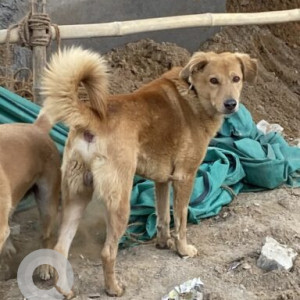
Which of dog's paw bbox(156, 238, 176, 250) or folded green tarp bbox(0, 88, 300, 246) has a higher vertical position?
folded green tarp bbox(0, 88, 300, 246)

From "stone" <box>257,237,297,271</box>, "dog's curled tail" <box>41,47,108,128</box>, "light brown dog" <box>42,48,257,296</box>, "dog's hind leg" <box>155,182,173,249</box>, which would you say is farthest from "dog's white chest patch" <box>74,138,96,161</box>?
"stone" <box>257,237,297,271</box>

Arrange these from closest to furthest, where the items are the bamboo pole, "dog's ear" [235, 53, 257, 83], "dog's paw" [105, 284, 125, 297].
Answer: "dog's paw" [105, 284, 125, 297] < "dog's ear" [235, 53, 257, 83] < the bamboo pole

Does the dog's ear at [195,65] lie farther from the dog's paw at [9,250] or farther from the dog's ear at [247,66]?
the dog's paw at [9,250]

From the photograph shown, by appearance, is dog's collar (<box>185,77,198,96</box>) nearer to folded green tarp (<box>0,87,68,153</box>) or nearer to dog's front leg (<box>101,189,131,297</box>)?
dog's front leg (<box>101,189,131,297</box>)

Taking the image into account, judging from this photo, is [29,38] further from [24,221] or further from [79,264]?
[79,264]

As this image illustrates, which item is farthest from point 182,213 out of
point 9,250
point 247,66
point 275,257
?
point 9,250

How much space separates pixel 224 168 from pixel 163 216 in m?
0.87

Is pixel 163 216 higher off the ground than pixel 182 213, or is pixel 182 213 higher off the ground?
pixel 182 213

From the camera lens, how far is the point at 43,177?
4559mm

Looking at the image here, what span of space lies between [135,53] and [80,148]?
151 inches

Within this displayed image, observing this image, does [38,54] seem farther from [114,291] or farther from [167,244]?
[114,291]

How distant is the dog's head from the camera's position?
15.0ft

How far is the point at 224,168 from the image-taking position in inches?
224

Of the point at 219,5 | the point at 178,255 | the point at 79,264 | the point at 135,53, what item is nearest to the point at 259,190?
the point at 178,255
